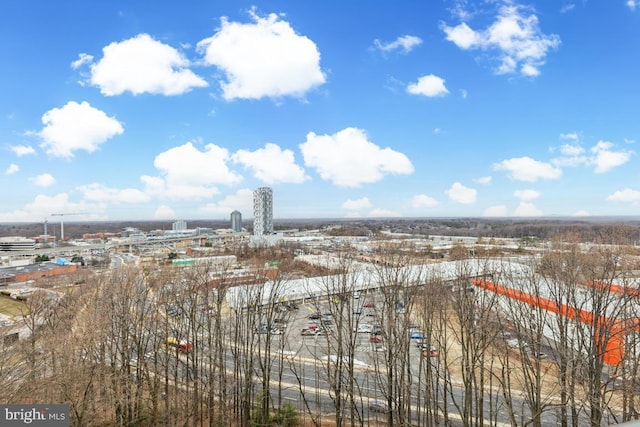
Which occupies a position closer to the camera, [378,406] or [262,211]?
[378,406]

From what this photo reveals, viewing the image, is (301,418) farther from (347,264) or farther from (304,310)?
(304,310)

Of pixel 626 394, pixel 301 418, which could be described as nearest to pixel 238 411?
pixel 301 418

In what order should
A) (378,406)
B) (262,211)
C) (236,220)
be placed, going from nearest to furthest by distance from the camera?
(378,406)
(262,211)
(236,220)

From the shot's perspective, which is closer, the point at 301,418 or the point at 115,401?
the point at 115,401

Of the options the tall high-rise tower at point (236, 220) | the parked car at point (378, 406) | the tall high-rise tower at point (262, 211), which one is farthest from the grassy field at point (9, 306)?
the tall high-rise tower at point (236, 220)

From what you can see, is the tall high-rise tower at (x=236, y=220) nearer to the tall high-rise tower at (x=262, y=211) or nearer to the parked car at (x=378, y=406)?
the tall high-rise tower at (x=262, y=211)

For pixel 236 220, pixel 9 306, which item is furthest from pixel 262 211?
pixel 236 220

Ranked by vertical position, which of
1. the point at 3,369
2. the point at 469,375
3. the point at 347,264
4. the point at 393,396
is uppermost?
the point at 347,264

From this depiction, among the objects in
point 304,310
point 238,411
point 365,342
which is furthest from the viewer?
point 304,310

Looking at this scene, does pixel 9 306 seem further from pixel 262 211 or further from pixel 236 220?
pixel 236 220
